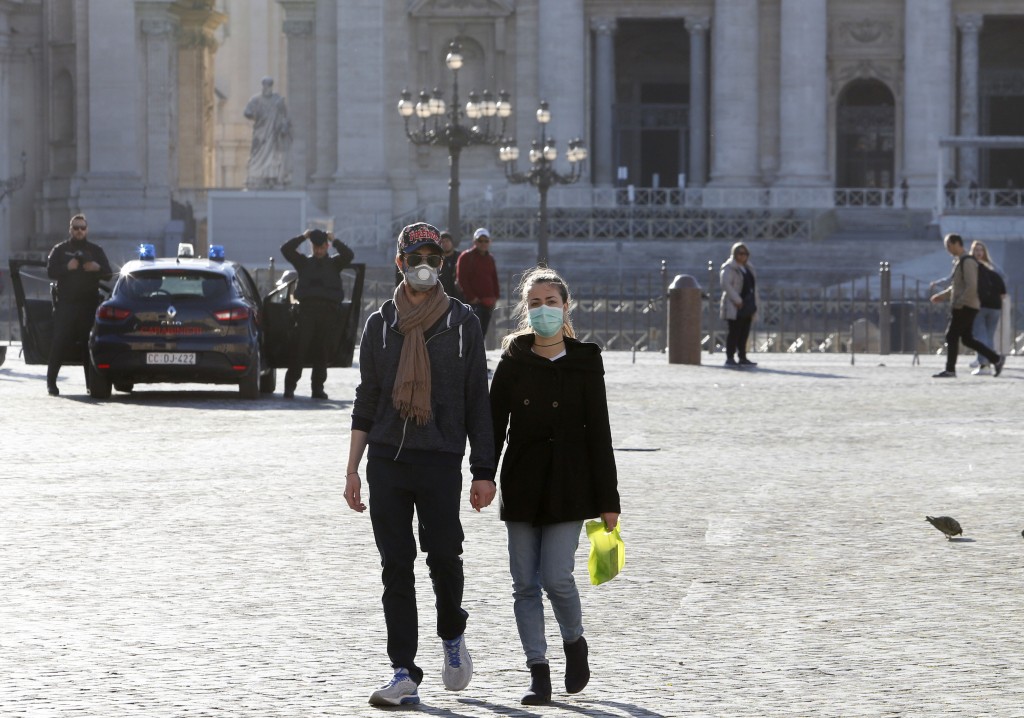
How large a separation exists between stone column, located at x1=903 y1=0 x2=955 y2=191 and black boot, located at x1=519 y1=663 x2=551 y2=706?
5100cm

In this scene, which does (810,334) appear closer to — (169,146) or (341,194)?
(341,194)

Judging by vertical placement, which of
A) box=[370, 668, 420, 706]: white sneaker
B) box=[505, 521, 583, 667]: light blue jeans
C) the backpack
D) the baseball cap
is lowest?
box=[370, 668, 420, 706]: white sneaker

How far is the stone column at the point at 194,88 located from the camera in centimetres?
6412

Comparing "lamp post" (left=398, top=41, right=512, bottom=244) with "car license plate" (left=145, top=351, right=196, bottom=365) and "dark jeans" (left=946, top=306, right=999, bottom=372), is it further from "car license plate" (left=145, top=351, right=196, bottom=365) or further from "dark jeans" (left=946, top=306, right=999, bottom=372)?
"car license plate" (left=145, top=351, right=196, bottom=365)

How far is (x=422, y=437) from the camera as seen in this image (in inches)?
285

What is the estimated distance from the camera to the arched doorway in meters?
61.3

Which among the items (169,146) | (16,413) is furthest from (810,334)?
(169,146)

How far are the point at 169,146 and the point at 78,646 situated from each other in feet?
178

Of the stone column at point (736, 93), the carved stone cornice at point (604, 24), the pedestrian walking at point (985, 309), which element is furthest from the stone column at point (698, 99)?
the pedestrian walking at point (985, 309)

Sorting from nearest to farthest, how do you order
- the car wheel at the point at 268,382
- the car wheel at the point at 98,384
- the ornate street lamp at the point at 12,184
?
1. the car wheel at the point at 98,384
2. the car wheel at the point at 268,382
3. the ornate street lamp at the point at 12,184

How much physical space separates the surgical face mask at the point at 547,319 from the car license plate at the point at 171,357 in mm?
14021

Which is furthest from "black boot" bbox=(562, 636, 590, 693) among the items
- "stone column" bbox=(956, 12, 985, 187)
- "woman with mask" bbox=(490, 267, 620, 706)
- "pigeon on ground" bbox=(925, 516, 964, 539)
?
"stone column" bbox=(956, 12, 985, 187)

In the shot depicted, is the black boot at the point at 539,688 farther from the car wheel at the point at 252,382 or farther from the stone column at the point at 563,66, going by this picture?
the stone column at the point at 563,66

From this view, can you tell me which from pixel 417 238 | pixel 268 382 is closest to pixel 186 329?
pixel 268 382
